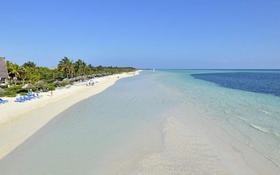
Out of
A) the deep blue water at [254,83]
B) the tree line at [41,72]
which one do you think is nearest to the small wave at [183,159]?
the deep blue water at [254,83]

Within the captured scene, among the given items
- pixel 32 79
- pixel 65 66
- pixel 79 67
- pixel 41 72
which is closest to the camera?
pixel 32 79

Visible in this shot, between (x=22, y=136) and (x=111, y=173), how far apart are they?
4.81 meters

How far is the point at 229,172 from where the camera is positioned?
385 centimetres

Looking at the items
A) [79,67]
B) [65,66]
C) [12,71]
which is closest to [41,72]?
[65,66]

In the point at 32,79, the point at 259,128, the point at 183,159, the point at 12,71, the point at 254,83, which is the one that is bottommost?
the point at 183,159

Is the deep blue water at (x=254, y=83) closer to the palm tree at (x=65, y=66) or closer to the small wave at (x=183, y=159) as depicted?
the small wave at (x=183, y=159)

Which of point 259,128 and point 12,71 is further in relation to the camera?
point 12,71

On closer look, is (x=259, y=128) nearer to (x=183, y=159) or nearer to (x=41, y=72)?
(x=183, y=159)

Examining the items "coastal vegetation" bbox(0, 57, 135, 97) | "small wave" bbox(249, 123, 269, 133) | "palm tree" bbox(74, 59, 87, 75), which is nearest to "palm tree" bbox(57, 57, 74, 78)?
"coastal vegetation" bbox(0, 57, 135, 97)

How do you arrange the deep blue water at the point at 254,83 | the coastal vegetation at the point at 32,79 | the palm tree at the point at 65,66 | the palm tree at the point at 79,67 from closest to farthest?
the coastal vegetation at the point at 32,79, the deep blue water at the point at 254,83, the palm tree at the point at 65,66, the palm tree at the point at 79,67

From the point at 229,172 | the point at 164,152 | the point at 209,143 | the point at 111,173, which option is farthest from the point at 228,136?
the point at 111,173

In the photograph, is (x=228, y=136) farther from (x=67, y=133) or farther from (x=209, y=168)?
(x=67, y=133)

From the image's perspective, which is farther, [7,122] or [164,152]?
[7,122]

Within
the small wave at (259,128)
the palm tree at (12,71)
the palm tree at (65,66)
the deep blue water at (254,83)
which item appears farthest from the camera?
the palm tree at (65,66)
